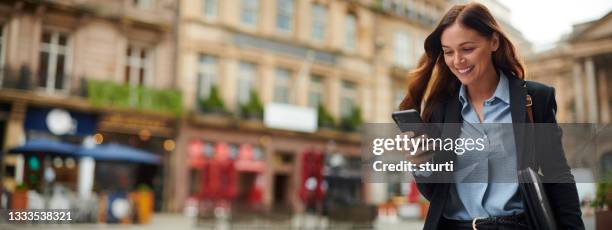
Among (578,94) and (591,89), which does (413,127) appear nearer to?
(578,94)

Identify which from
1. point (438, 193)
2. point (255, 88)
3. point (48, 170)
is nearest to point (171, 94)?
point (255, 88)

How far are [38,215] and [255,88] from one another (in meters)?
16.4

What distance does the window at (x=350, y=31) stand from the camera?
1886 cm

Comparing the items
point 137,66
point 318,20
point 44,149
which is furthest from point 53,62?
point 318,20

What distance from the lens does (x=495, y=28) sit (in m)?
1.56

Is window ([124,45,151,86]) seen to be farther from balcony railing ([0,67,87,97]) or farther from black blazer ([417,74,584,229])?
black blazer ([417,74,584,229])

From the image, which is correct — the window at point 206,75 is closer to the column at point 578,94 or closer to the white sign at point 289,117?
the white sign at point 289,117

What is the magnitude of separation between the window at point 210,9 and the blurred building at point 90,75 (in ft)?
3.09

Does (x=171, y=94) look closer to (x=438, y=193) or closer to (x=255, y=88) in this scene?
(x=255, y=88)

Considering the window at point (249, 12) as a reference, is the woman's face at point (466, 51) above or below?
below

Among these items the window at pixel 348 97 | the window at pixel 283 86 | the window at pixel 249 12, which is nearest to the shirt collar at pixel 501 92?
the window at pixel 249 12

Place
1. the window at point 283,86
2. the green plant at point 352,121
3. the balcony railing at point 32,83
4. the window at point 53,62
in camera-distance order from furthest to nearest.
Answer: the green plant at point 352,121, the window at point 283,86, the window at point 53,62, the balcony railing at point 32,83

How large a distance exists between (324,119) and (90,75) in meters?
6.90

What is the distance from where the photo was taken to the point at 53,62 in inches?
603
